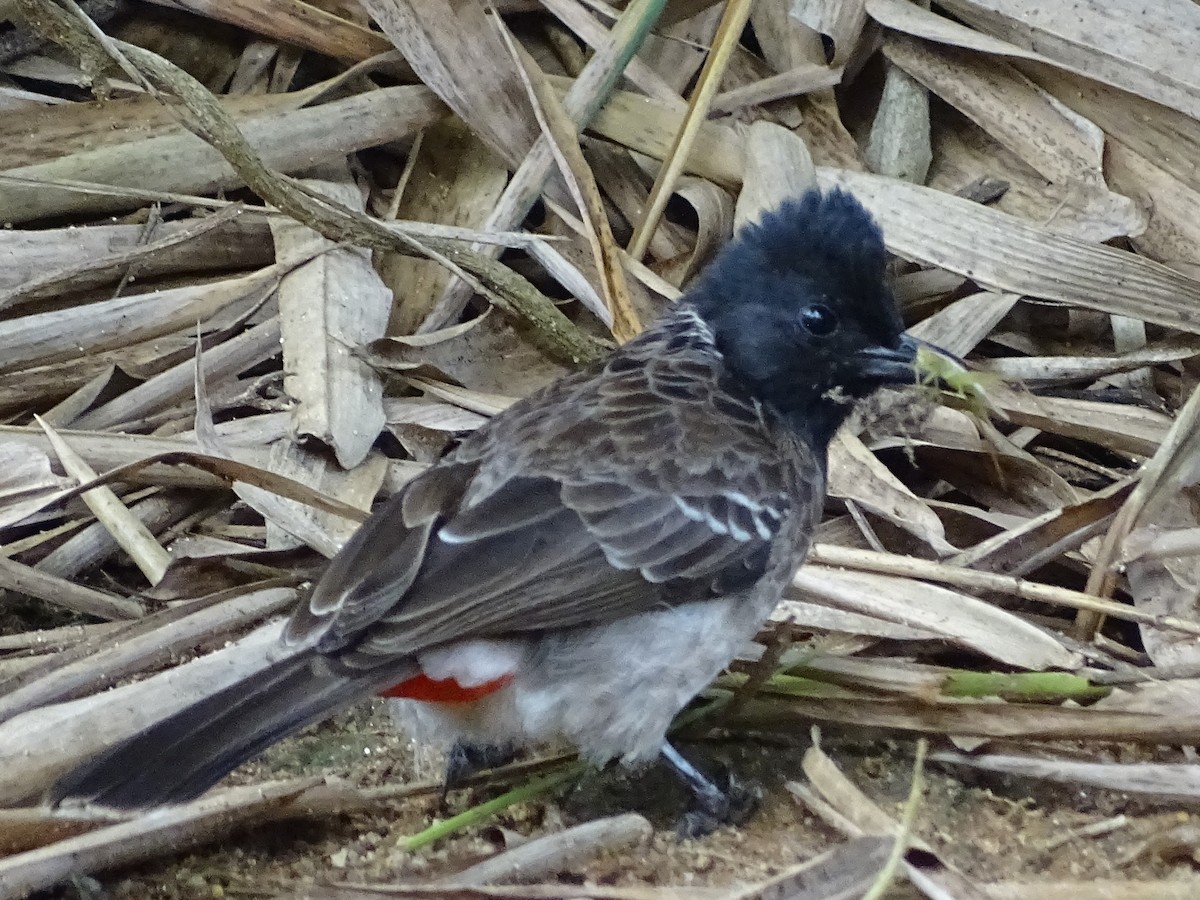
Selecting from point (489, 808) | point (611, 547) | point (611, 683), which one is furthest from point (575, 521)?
point (489, 808)

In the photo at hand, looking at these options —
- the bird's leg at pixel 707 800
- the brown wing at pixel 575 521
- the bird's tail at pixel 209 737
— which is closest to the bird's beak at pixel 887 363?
the brown wing at pixel 575 521

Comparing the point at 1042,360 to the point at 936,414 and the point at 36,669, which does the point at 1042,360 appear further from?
the point at 36,669

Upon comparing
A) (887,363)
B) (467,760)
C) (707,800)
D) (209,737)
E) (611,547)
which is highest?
(887,363)

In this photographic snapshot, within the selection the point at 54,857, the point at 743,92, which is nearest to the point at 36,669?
the point at 54,857

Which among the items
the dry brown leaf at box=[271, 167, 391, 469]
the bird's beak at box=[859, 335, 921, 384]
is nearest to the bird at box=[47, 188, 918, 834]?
the bird's beak at box=[859, 335, 921, 384]

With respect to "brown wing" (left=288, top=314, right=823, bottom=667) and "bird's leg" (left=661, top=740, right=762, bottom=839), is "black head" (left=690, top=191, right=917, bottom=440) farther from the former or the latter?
"bird's leg" (left=661, top=740, right=762, bottom=839)

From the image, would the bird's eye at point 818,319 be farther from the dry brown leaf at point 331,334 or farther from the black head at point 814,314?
the dry brown leaf at point 331,334

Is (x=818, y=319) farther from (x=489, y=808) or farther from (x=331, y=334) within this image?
(x=331, y=334)
